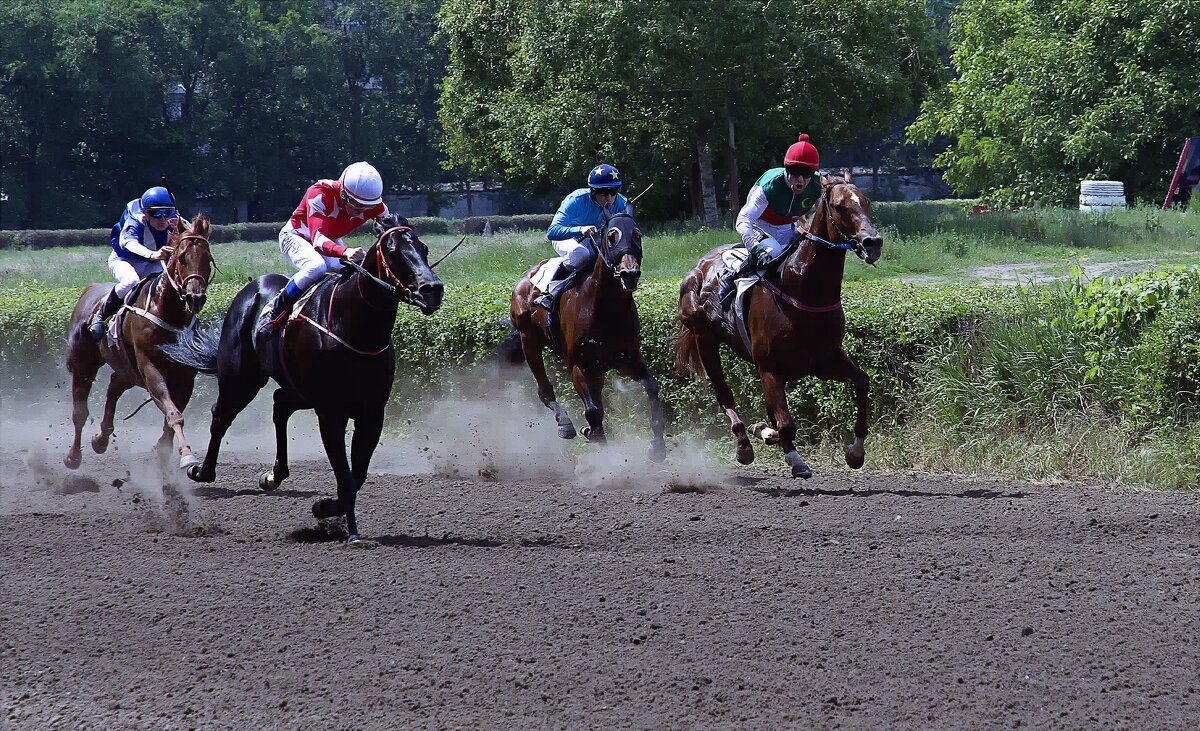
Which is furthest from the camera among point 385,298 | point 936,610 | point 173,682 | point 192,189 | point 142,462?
point 192,189

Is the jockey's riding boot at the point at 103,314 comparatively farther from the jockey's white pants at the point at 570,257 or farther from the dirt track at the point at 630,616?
the jockey's white pants at the point at 570,257

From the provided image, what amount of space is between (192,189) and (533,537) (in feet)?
174

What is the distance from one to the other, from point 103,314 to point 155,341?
1.02 m

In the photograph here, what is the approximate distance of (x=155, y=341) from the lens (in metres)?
10.0

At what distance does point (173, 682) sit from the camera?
5176 mm

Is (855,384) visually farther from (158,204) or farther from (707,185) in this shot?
(707,185)

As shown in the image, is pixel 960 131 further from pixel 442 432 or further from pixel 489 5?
pixel 442 432

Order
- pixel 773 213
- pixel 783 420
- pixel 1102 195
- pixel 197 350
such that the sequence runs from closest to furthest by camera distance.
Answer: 1. pixel 783 420
2. pixel 197 350
3. pixel 773 213
4. pixel 1102 195

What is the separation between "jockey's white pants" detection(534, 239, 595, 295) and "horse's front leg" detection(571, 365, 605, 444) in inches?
29.1

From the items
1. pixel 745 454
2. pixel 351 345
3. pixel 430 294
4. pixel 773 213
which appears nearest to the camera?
pixel 430 294

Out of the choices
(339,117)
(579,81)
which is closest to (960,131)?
(579,81)

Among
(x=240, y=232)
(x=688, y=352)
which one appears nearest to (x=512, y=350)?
(x=688, y=352)

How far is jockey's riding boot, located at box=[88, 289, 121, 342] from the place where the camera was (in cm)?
1069

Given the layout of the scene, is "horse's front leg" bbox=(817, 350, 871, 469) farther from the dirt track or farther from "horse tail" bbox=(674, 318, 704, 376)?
"horse tail" bbox=(674, 318, 704, 376)
